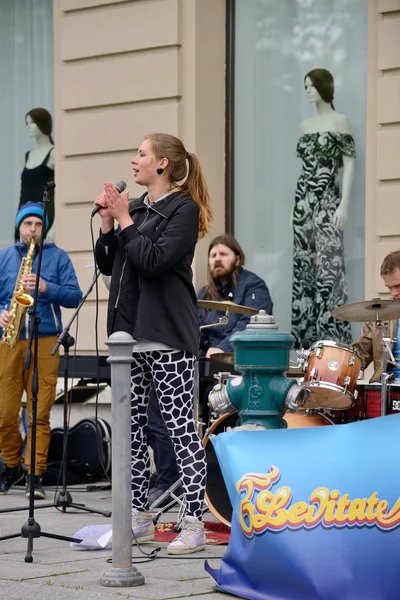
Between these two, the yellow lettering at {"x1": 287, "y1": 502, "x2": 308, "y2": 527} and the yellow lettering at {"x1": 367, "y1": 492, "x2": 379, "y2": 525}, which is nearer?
the yellow lettering at {"x1": 367, "y1": 492, "x2": 379, "y2": 525}

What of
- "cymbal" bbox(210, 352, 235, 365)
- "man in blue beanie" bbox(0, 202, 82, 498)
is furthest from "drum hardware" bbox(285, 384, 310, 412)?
"man in blue beanie" bbox(0, 202, 82, 498)

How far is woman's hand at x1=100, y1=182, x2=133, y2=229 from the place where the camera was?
232 inches

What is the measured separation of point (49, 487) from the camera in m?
9.56

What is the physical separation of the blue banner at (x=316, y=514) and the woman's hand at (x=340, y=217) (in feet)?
17.8

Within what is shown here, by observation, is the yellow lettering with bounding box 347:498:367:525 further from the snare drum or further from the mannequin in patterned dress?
the mannequin in patterned dress

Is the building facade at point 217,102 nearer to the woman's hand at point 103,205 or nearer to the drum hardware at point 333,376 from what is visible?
the drum hardware at point 333,376

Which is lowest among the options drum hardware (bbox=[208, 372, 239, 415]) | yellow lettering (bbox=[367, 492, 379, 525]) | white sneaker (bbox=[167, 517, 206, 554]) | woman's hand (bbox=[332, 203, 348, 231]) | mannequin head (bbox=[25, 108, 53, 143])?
white sneaker (bbox=[167, 517, 206, 554])

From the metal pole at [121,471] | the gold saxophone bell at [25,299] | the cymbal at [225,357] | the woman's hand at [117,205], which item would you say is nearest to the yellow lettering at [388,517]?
the metal pole at [121,471]

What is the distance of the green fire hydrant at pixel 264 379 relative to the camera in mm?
6246

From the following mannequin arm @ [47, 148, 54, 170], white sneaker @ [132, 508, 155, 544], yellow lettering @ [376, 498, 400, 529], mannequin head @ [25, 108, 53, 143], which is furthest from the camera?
mannequin head @ [25, 108, 53, 143]

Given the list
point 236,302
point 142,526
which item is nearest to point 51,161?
point 236,302

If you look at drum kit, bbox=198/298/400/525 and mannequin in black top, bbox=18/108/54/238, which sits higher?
mannequin in black top, bbox=18/108/54/238

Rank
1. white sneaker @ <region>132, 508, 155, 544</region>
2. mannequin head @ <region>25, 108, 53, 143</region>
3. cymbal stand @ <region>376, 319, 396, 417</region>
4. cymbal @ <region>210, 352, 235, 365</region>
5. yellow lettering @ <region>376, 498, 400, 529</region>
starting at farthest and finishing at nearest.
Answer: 1. mannequin head @ <region>25, 108, 53, 143</region>
2. cymbal @ <region>210, 352, 235, 365</region>
3. cymbal stand @ <region>376, 319, 396, 417</region>
4. white sneaker @ <region>132, 508, 155, 544</region>
5. yellow lettering @ <region>376, 498, 400, 529</region>

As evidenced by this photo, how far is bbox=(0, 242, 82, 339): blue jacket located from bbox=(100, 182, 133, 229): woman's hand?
3058 mm
